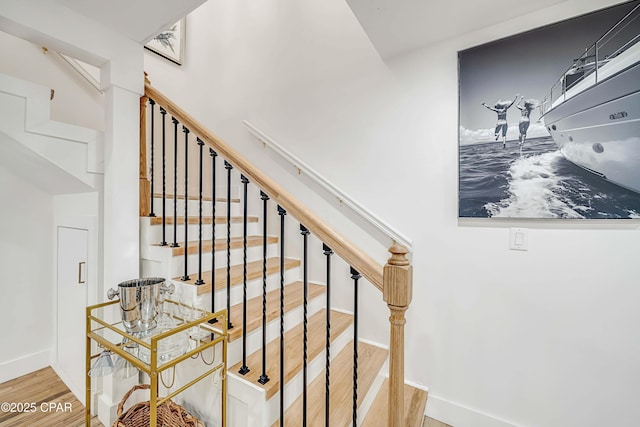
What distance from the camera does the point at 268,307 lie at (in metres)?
1.62

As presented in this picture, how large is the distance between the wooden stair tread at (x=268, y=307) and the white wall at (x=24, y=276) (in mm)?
1773

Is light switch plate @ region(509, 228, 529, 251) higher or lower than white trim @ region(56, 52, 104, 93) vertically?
lower

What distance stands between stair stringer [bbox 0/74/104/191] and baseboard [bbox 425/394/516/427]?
2.53m

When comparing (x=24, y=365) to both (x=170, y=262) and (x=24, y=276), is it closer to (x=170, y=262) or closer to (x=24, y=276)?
(x=24, y=276)

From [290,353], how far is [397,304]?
81 cm

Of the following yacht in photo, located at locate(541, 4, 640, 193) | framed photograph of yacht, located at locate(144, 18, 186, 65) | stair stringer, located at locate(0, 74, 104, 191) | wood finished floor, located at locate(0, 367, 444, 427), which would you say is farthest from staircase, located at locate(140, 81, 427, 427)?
framed photograph of yacht, located at locate(144, 18, 186, 65)

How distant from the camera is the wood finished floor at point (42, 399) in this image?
164 cm

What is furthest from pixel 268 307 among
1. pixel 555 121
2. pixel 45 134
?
pixel 555 121

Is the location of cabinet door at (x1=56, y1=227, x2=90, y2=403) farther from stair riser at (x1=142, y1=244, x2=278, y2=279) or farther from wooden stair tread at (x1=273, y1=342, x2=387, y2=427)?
wooden stair tread at (x1=273, y1=342, x2=387, y2=427)

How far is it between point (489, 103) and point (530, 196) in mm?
562

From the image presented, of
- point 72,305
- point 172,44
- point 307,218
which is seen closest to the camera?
point 307,218

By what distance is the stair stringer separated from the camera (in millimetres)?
1426

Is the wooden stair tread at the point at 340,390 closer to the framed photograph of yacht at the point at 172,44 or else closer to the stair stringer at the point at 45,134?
the stair stringer at the point at 45,134

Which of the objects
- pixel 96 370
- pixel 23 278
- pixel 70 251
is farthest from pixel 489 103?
pixel 23 278
